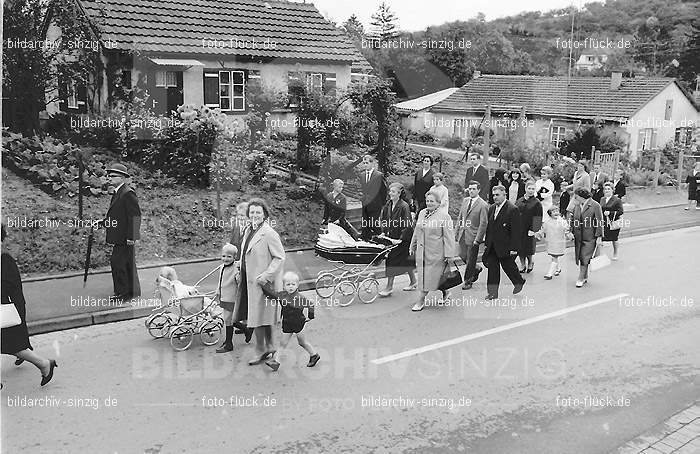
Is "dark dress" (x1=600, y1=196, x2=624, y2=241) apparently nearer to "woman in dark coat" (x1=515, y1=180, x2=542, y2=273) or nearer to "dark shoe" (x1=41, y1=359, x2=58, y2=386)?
"woman in dark coat" (x1=515, y1=180, x2=542, y2=273)

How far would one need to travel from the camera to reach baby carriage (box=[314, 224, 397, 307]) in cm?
1098

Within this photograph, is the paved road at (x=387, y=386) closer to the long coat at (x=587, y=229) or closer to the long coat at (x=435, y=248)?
the long coat at (x=435, y=248)

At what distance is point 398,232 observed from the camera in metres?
11.4

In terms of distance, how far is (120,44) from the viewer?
1970 centimetres

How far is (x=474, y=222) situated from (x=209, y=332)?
5040 mm

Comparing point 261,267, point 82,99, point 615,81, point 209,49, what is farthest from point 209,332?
point 615,81

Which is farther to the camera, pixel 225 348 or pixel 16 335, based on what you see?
pixel 225 348

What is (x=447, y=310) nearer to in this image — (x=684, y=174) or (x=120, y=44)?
(x=120, y=44)

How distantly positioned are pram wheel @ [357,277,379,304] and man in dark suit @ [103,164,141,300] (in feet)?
11.0

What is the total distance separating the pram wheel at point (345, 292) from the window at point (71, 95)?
1104 cm

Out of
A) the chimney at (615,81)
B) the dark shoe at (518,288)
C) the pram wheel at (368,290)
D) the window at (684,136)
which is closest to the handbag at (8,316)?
the pram wheel at (368,290)

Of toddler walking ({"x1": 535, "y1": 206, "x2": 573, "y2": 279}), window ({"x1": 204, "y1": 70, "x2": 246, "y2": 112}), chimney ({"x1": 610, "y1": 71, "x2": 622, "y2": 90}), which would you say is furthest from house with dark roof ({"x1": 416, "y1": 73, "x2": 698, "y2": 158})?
toddler walking ({"x1": 535, "y1": 206, "x2": 573, "y2": 279})

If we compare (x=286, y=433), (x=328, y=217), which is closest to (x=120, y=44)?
(x=328, y=217)

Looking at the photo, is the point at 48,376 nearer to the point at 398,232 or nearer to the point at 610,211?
the point at 398,232
